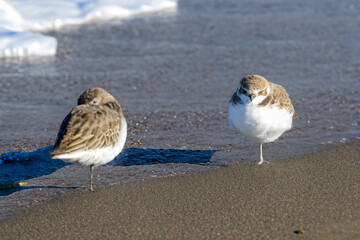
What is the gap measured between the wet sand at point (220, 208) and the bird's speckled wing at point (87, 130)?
466mm

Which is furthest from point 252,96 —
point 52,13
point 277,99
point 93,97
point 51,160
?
point 52,13

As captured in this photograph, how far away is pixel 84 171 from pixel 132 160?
524 mm

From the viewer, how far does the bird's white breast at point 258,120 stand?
5504 millimetres

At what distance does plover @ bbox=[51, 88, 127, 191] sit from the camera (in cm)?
481

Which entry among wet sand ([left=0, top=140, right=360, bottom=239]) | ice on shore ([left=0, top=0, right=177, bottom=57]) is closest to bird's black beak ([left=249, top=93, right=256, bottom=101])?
wet sand ([left=0, top=140, right=360, bottom=239])

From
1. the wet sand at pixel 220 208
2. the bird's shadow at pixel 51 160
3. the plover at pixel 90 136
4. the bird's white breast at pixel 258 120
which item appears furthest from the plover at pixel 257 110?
the plover at pixel 90 136

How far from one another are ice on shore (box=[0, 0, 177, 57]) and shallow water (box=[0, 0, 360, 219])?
1.97ft

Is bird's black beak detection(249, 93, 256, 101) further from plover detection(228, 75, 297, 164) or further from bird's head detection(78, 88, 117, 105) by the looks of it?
bird's head detection(78, 88, 117, 105)

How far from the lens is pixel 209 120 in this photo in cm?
704

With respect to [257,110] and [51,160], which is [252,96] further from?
[51,160]

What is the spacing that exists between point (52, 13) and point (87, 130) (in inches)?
338

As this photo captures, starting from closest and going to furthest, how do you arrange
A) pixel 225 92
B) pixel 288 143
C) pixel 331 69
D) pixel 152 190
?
pixel 152 190 < pixel 288 143 < pixel 225 92 < pixel 331 69

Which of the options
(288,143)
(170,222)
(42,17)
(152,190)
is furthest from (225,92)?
(42,17)

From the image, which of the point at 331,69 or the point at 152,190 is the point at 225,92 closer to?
the point at 331,69
